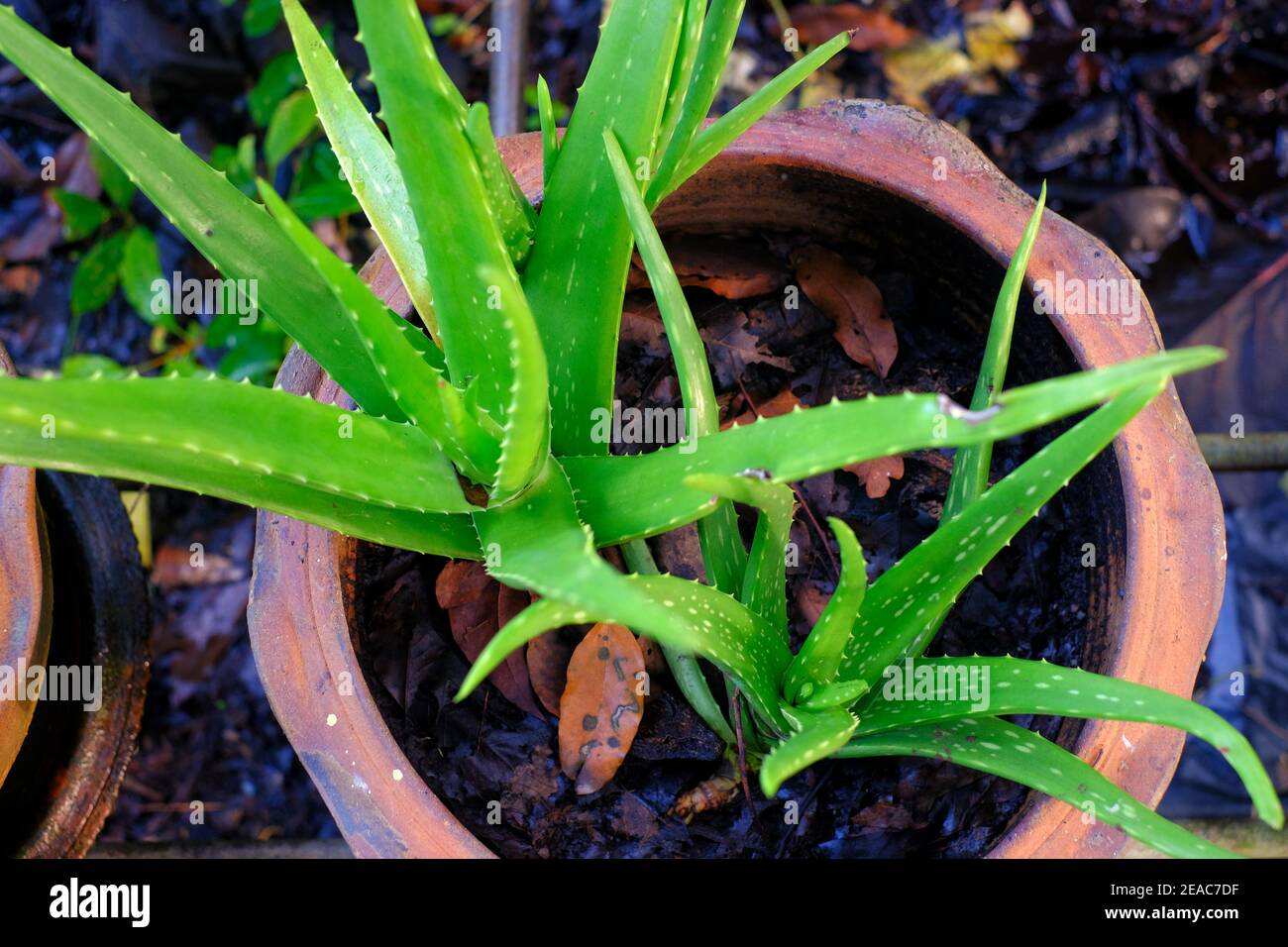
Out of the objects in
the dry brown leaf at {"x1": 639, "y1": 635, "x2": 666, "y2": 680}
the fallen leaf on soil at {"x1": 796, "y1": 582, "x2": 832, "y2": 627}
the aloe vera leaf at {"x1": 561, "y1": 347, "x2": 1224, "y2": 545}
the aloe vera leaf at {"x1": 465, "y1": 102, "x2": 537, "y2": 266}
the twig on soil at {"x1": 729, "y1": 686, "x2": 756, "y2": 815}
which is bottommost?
the twig on soil at {"x1": 729, "y1": 686, "x2": 756, "y2": 815}

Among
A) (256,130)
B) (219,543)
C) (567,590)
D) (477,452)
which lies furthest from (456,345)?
(256,130)

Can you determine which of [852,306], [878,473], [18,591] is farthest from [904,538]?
[18,591]

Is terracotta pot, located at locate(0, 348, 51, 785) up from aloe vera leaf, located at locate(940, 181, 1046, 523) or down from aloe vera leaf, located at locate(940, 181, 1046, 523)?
down

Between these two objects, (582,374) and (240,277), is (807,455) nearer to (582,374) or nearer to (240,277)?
(582,374)

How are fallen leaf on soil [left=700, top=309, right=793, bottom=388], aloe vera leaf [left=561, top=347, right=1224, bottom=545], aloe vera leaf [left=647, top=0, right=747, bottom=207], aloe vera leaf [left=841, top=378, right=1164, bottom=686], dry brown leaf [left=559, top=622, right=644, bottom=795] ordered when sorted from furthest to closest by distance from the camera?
fallen leaf on soil [left=700, top=309, right=793, bottom=388], dry brown leaf [left=559, top=622, right=644, bottom=795], aloe vera leaf [left=647, top=0, right=747, bottom=207], aloe vera leaf [left=841, top=378, right=1164, bottom=686], aloe vera leaf [left=561, top=347, right=1224, bottom=545]

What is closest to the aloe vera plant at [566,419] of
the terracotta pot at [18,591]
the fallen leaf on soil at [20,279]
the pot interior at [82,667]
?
the terracotta pot at [18,591]

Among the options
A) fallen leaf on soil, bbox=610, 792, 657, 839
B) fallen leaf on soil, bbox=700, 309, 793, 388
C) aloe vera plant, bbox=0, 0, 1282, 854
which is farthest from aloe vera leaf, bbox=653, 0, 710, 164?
fallen leaf on soil, bbox=610, 792, 657, 839

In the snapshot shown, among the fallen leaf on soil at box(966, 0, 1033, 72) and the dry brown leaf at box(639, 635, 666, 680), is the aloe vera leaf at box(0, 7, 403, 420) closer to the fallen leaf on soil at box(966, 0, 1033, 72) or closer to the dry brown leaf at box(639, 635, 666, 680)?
the dry brown leaf at box(639, 635, 666, 680)

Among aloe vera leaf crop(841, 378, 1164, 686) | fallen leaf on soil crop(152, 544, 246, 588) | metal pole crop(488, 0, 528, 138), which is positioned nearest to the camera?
aloe vera leaf crop(841, 378, 1164, 686)
